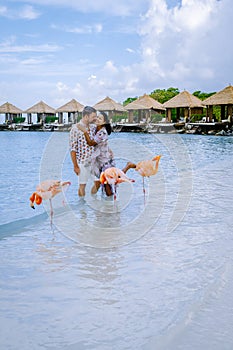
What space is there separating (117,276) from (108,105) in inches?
1444

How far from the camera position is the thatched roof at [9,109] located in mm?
46000

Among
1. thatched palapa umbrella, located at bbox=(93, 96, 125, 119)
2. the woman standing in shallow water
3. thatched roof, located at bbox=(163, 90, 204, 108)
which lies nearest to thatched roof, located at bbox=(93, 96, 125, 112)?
thatched palapa umbrella, located at bbox=(93, 96, 125, 119)

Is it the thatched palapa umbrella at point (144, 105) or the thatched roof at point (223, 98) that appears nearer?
the thatched roof at point (223, 98)

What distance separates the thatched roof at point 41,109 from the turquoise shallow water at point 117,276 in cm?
3991

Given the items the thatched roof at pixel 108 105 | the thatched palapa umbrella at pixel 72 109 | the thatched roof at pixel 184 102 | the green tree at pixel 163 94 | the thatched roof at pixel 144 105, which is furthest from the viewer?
the green tree at pixel 163 94

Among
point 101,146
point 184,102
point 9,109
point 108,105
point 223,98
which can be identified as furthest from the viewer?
point 9,109

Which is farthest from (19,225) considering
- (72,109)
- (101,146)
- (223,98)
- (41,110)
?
(41,110)

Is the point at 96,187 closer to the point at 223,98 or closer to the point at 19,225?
the point at 19,225

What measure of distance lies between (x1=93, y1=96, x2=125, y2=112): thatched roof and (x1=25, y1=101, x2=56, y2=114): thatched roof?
688 centimetres

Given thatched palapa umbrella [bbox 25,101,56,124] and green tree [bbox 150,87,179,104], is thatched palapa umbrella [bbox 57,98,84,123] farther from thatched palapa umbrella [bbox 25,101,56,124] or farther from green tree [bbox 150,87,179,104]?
green tree [bbox 150,87,179,104]

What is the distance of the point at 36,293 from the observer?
8.79ft

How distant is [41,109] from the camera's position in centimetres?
4478

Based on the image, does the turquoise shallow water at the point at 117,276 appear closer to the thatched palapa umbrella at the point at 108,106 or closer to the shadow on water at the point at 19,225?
the shadow on water at the point at 19,225

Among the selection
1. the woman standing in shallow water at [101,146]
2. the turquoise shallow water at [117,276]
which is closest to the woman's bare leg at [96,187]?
the woman standing in shallow water at [101,146]
